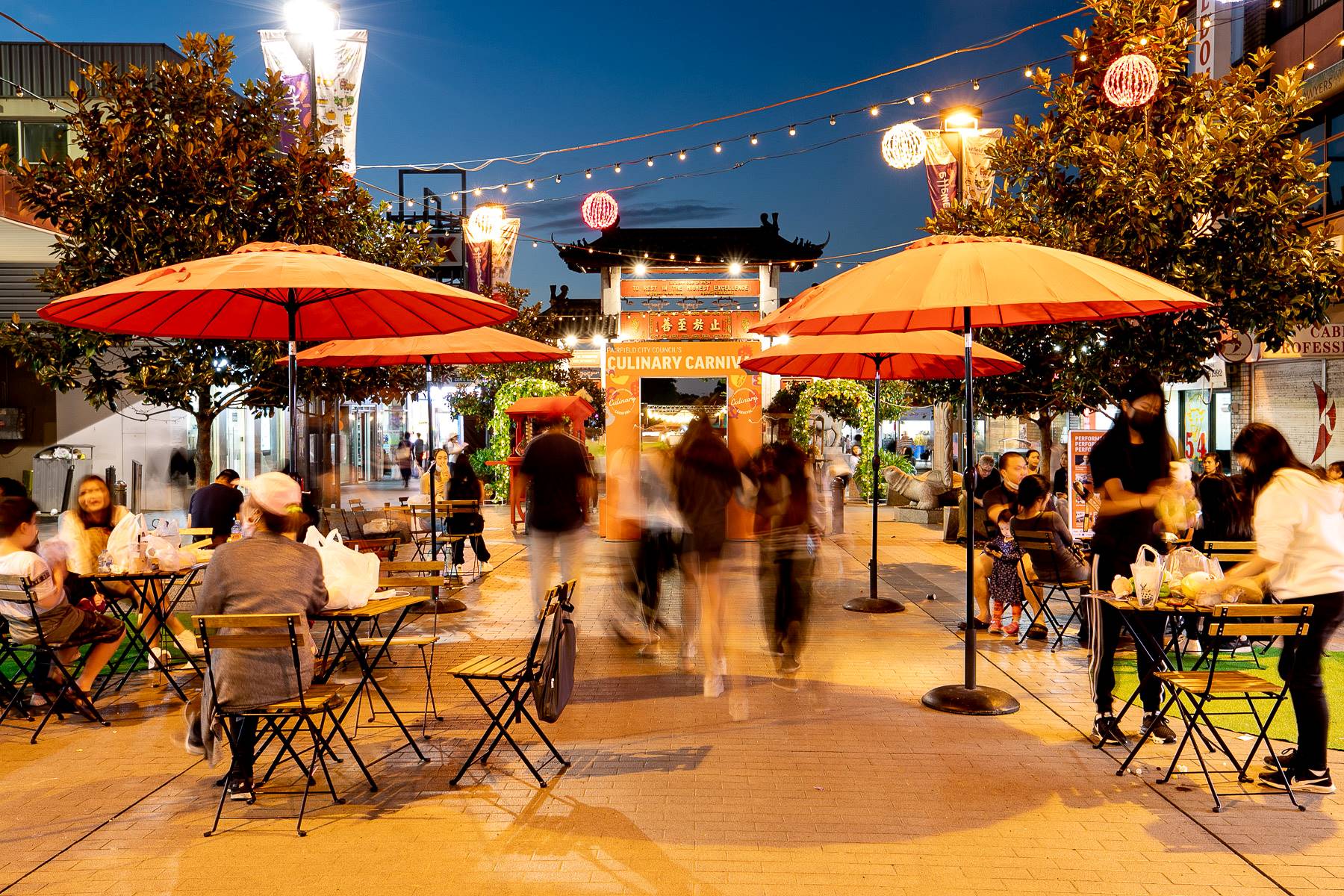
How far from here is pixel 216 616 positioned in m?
4.83

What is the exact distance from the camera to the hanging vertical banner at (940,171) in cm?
1428

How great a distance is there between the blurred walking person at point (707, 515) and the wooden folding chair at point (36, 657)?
13.2 feet

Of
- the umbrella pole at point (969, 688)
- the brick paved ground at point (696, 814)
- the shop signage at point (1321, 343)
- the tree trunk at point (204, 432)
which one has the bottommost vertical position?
the brick paved ground at point (696, 814)

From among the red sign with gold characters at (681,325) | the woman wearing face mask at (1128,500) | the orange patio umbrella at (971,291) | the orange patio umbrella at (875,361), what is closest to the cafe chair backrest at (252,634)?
the orange patio umbrella at (971,291)

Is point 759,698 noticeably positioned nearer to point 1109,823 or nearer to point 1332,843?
point 1109,823

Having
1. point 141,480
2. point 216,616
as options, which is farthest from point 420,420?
point 216,616

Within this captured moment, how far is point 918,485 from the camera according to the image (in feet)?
76.3

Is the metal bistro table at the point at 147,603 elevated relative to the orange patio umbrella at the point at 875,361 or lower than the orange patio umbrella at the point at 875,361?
lower

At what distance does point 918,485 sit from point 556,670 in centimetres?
1873

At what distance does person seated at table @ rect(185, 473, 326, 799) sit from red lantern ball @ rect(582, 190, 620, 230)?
65.0 ft

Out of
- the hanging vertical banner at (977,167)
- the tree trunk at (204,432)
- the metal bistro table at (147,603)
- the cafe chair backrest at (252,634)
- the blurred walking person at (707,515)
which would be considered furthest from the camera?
the hanging vertical banner at (977,167)

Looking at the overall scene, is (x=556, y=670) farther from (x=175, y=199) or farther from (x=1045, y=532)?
(x=175, y=199)

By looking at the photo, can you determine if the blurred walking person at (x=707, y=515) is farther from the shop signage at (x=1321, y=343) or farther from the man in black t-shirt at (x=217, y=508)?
the shop signage at (x=1321, y=343)

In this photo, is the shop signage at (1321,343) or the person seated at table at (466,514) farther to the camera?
the person seated at table at (466,514)
